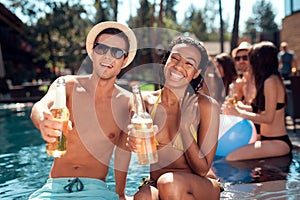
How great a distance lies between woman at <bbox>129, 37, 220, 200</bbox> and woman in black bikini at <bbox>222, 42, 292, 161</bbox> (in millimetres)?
2168

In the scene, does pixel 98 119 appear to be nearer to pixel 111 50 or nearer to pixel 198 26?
pixel 111 50

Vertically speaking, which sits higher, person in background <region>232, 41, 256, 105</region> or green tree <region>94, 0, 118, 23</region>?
green tree <region>94, 0, 118, 23</region>

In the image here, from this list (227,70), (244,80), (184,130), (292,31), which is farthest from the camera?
(292,31)

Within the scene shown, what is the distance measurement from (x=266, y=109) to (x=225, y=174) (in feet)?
3.18

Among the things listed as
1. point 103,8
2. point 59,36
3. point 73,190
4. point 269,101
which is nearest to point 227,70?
point 269,101

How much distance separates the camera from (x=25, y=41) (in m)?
24.8

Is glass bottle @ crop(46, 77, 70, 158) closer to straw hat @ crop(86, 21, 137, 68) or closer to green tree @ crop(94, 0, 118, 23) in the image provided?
straw hat @ crop(86, 21, 137, 68)

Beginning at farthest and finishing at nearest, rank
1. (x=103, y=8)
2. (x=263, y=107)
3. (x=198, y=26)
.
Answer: (x=198, y=26)
(x=103, y=8)
(x=263, y=107)

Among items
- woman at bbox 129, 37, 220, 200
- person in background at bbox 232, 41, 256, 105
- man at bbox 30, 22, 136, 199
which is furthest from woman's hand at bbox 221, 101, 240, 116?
man at bbox 30, 22, 136, 199

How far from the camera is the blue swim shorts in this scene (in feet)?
8.48

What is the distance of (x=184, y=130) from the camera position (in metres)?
2.58

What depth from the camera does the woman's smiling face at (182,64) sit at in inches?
102

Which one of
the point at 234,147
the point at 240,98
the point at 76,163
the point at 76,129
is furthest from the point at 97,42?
the point at 240,98

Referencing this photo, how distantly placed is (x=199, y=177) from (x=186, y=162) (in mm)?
196
